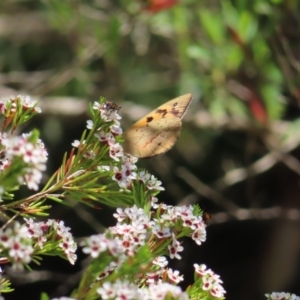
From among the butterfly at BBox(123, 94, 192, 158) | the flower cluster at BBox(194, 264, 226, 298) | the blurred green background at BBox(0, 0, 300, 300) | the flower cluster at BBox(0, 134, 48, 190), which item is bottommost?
the blurred green background at BBox(0, 0, 300, 300)

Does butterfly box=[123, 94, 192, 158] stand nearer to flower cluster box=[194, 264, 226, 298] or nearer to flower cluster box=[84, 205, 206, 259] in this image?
flower cluster box=[84, 205, 206, 259]

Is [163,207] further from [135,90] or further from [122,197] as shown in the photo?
[135,90]

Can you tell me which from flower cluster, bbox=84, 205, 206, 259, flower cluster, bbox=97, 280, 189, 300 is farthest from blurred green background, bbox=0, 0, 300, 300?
flower cluster, bbox=97, 280, 189, 300

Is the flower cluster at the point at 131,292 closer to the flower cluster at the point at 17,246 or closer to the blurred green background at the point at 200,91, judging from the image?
the flower cluster at the point at 17,246

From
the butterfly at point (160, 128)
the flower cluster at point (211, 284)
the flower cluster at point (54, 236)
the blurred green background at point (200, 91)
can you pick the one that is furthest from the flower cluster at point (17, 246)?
the blurred green background at point (200, 91)

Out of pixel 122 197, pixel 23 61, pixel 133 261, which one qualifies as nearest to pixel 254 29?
pixel 122 197

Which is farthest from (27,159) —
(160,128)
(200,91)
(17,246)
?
(200,91)
